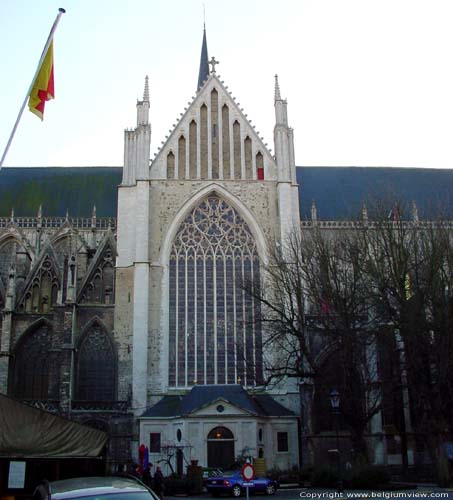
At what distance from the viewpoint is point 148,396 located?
31672 mm

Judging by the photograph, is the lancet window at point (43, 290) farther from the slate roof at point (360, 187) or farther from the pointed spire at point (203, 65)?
the pointed spire at point (203, 65)

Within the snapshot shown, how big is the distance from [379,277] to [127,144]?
16644 millimetres

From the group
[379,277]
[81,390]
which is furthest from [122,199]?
[379,277]

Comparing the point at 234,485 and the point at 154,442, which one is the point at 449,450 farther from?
the point at 154,442

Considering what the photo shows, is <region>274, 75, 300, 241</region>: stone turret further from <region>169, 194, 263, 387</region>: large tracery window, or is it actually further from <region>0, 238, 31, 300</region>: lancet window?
<region>0, 238, 31, 300</region>: lancet window

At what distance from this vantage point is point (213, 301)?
33.5 m

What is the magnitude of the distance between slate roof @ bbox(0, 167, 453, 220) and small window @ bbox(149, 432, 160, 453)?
58.6 feet

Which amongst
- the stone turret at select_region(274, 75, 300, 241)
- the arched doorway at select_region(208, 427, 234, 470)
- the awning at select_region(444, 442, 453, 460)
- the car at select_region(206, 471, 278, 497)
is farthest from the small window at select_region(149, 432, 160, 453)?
the awning at select_region(444, 442, 453, 460)

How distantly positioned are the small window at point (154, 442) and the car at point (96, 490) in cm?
2305

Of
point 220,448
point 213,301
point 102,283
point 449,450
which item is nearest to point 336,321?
point 449,450

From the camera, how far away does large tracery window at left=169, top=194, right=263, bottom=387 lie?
3259 cm

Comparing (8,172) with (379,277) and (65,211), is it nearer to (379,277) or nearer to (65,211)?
(65,211)

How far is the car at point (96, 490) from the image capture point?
6766mm

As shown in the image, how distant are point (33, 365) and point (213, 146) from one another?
15.2 meters
